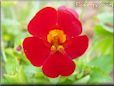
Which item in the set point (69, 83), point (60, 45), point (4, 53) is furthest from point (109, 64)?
point (60, 45)

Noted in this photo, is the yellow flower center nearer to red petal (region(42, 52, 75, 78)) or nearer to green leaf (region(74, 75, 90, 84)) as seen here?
red petal (region(42, 52, 75, 78))

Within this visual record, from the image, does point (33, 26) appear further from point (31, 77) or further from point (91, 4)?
point (31, 77)

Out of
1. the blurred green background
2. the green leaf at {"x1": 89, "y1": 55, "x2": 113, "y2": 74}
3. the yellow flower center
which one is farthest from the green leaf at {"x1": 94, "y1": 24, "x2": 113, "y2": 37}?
the yellow flower center

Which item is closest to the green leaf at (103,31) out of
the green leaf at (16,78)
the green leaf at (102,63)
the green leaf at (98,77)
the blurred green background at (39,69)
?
the blurred green background at (39,69)

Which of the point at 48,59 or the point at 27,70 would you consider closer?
the point at 48,59

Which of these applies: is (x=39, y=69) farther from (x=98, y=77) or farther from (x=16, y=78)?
(x=98, y=77)

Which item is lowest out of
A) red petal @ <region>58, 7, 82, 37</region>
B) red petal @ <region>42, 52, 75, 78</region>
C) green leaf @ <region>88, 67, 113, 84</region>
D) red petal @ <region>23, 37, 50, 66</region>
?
green leaf @ <region>88, 67, 113, 84</region>

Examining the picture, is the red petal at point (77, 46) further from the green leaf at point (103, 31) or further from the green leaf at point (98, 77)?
the green leaf at point (103, 31)
